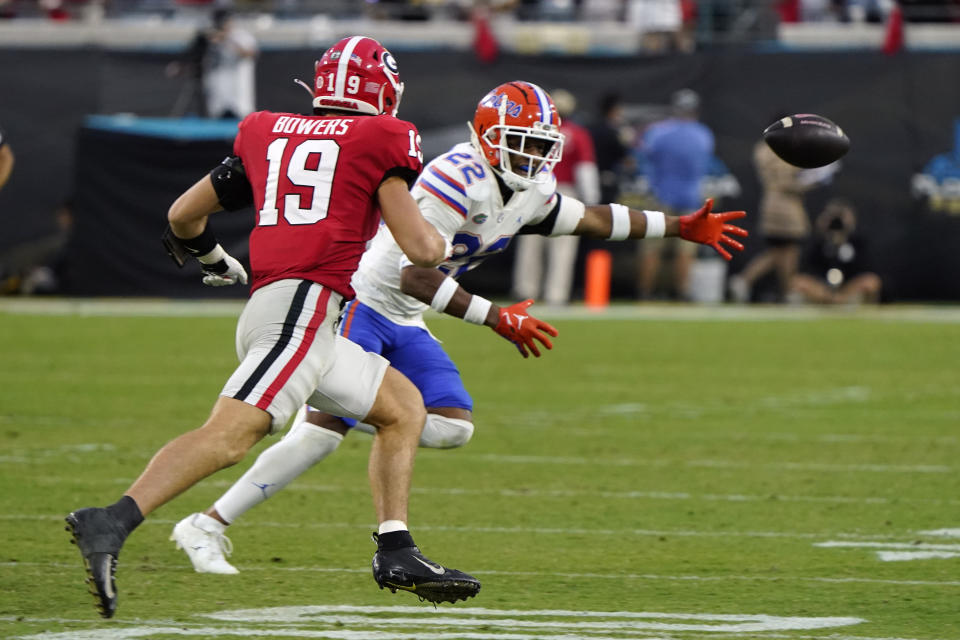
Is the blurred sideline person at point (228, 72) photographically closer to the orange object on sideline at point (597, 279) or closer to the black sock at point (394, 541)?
the orange object on sideline at point (597, 279)

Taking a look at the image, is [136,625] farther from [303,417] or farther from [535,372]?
[535,372]

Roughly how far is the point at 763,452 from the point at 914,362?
3975 millimetres

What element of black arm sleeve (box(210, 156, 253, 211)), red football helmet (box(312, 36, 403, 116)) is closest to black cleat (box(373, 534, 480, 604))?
black arm sleeve (box(210, 156, 253, 211))

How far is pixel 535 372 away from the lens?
35.8 feet

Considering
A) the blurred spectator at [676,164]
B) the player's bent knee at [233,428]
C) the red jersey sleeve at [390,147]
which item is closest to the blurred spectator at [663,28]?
the blurred spectator at [676,164]

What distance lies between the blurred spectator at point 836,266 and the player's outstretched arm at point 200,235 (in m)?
10.9

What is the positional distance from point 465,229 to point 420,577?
158 centimetres

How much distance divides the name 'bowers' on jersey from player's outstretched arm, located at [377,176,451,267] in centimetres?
21

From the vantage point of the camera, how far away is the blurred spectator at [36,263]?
1594 cm

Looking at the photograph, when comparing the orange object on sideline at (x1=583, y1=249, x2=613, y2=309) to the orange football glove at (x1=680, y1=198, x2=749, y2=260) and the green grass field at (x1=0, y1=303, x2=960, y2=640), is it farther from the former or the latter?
the orange football glove at (x1=680, y1=198, x2=749, y2=260)

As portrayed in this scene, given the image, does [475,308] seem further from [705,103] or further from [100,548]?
[705,103]

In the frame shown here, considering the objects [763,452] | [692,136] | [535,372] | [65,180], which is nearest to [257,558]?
[763,452]

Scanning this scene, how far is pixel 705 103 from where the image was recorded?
1605 centimetres

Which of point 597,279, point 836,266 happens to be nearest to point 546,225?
point 597,279
